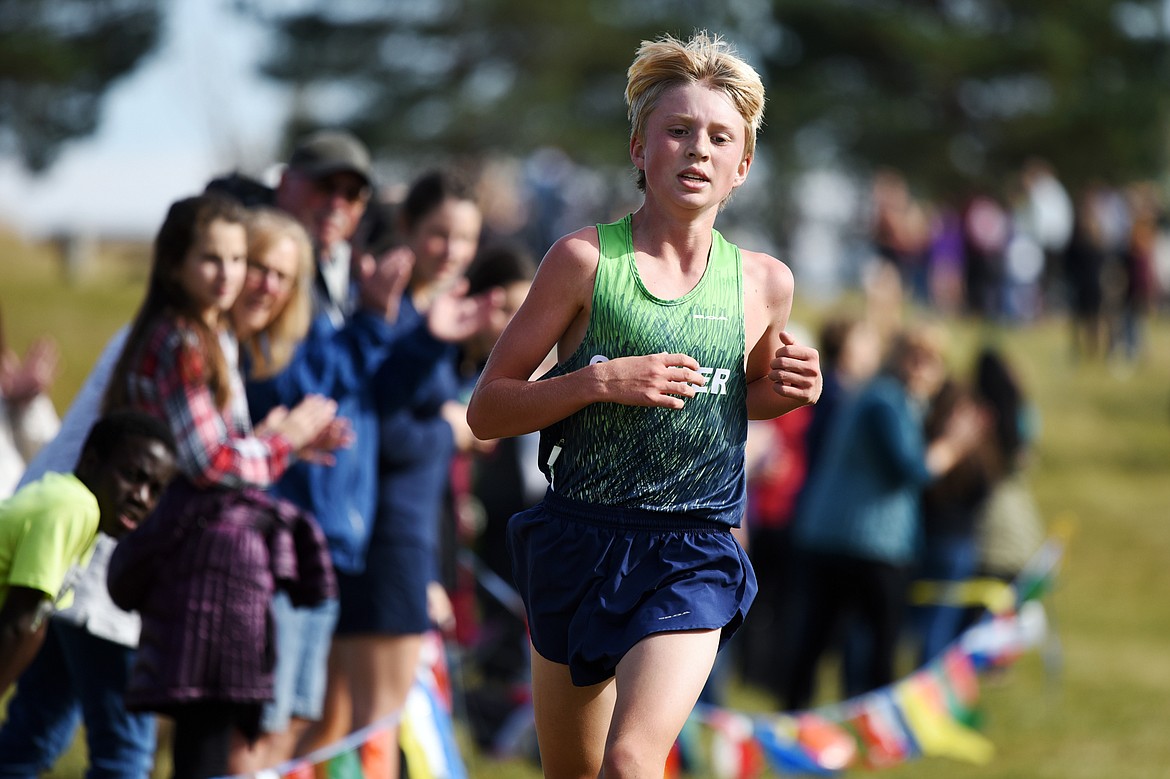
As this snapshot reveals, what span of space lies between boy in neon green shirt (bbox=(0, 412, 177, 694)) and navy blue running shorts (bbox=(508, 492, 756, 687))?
1064mm

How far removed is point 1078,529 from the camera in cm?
1634

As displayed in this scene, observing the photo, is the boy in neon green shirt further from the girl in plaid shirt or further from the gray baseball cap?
the gray baseball cap

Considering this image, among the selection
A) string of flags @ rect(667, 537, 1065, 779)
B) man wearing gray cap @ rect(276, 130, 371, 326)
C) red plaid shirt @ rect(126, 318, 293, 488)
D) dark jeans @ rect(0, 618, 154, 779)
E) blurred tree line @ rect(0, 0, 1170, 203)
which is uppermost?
blurred tree line @ rect(0, 0, 1170, 203)

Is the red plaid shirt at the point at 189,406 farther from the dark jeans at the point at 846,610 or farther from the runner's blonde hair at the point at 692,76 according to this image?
the dark jeans at the point at 846,610

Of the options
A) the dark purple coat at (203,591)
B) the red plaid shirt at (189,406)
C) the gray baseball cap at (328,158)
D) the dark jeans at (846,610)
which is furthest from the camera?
the dark jeans at (846,610)

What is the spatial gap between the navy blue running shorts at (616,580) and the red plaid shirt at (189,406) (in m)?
1.08

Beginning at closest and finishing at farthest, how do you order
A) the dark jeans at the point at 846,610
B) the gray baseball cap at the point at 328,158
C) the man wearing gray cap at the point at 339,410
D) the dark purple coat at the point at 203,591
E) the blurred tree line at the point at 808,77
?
the dark purple coat at the point at 203,591 → the man wearing gray cap at the point at 339,410 → the gray baseball cap at the point at 328,158 → the dark jeans at the point at 846,610 → the blurred tree line at the point at 808,77

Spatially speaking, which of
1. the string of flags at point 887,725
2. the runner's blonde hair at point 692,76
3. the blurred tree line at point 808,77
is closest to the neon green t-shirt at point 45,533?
the runner's blonde hair at point 692,76

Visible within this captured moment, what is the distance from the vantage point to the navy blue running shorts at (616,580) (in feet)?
11.7

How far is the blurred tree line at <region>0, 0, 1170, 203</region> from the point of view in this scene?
3334 cm

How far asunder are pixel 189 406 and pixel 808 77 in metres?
33.9

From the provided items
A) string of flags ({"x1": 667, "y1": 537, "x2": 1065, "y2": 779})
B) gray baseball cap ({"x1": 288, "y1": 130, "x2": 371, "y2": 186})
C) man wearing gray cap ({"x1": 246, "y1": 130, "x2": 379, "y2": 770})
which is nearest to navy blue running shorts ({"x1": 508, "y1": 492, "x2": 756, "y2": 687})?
man wearing gray cap ({"x1": 246, "y1": 130, "x2": 379, "y2": 770})

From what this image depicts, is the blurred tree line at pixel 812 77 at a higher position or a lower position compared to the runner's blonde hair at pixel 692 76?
higher

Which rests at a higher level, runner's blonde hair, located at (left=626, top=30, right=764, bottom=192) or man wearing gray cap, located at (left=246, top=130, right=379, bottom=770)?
runner's blonde hair, located at (left=626, top=30, right=764, bottom=192)
